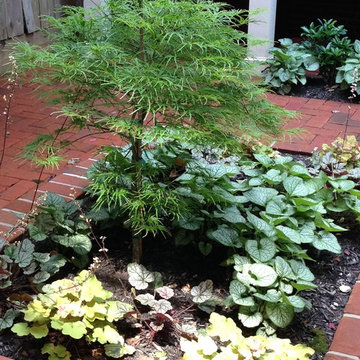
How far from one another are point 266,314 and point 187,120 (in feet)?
2.57

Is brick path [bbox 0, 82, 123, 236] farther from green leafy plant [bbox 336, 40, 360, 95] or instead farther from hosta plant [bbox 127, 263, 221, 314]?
green leafy plant [bbox 336, 40, 360, 95]

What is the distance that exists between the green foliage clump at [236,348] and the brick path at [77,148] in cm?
20

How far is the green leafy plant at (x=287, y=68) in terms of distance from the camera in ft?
17.0

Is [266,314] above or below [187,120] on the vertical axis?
below

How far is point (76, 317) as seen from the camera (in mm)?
2049

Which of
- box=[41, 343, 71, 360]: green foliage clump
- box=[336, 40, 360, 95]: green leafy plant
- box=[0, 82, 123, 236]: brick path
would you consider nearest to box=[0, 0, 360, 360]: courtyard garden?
box=[41, 343, 71, 360]: green foliage clump

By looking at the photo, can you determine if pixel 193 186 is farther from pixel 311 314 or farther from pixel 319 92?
pixel 319 92

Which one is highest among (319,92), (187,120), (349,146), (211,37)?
(211,37)

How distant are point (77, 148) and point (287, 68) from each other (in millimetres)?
2186

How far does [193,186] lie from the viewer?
8.48 ft

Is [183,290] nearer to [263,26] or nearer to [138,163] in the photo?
[138,163]

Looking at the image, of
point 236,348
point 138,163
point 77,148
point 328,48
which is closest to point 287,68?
point 328,48

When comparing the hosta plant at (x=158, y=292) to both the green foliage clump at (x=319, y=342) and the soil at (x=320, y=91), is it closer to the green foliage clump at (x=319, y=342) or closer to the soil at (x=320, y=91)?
the green foliage clump at (x=319, y=342)

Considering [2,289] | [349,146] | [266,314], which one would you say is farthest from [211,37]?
[349,146]
